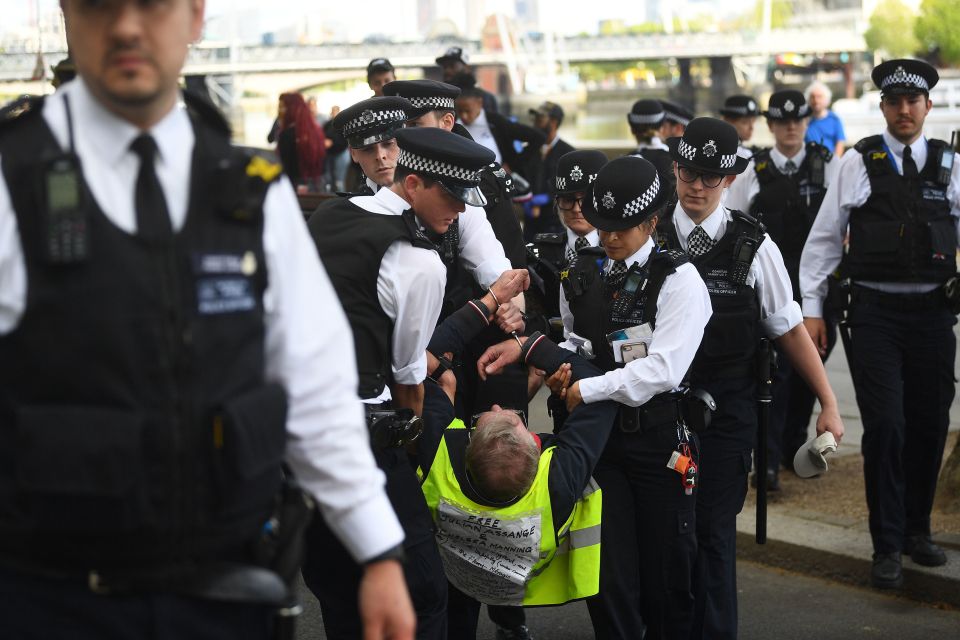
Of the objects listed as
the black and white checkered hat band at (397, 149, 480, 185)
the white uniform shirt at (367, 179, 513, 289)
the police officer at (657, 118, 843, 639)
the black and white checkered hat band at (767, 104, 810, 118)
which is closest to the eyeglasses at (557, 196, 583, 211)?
the white uniform shirt at (367, 179, 513, 289)

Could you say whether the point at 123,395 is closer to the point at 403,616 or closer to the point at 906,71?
the point at 403,616

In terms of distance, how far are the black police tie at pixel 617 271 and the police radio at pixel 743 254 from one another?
524 mm

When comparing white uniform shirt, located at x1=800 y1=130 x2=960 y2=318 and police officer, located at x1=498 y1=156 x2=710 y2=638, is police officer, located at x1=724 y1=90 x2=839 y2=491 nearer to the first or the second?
white uniform shirt, located at x1=800 y1=130 x2=960 y2=318

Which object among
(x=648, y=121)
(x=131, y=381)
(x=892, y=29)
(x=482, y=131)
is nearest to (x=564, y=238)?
(x=648, y=121)

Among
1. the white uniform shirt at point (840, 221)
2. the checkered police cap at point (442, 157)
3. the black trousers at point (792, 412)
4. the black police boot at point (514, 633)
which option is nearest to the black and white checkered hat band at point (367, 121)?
the checkered police cap at point (442, 157)

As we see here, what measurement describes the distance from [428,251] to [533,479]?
0.83 meters

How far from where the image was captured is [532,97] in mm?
63750

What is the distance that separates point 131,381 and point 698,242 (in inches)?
133

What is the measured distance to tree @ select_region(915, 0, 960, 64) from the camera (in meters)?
87.4

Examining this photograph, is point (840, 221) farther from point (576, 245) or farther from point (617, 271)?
point (617, 271)

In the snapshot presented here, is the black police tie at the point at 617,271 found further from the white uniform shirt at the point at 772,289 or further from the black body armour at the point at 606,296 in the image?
the white uniform shirt at the point at 772,289

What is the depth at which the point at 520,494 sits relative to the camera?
4363 millimetres

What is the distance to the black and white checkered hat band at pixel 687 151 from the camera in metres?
5.29

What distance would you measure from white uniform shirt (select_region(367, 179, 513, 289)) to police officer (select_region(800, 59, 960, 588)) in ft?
5.54
